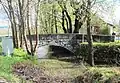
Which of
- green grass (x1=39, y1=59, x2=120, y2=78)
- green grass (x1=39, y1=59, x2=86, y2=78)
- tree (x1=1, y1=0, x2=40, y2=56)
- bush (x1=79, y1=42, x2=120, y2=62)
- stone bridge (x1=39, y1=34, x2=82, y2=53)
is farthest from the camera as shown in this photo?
stone bridge (x1=39, y1=34, x2=82, y2=53)

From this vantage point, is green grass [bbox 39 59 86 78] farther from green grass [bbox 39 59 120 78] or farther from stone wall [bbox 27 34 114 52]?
stone wall [bbox 27 34 114 52]

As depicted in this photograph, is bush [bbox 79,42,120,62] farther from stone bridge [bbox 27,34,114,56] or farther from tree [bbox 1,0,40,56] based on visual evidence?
tree [bbox 1,0,40,56]

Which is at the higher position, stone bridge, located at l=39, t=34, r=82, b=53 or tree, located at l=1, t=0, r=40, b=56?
tree, located at l=1, t=0, r=40, b=56

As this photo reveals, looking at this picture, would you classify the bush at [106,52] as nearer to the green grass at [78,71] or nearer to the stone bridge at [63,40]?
the green grass at [78,71]

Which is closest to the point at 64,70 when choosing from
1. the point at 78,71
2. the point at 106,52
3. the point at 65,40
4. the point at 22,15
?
the point at 78,71

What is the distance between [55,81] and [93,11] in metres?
10.5

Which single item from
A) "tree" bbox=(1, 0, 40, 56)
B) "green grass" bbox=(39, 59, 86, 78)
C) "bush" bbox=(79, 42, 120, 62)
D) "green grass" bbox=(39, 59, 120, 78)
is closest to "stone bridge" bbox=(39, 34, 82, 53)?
"bush" bbox=(79, 42, 120, 62)

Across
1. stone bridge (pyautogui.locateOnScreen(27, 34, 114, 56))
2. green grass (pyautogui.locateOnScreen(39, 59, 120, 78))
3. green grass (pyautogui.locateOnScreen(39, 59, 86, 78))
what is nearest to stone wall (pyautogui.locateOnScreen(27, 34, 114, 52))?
stone bridge (pyautogui.locateOnScreen(27, 34, 114, 56))

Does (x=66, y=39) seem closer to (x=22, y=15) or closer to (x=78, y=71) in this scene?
(x=22, y=15)

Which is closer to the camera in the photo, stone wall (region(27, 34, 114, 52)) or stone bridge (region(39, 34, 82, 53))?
stone wall (region(27, 34, 114, 52))

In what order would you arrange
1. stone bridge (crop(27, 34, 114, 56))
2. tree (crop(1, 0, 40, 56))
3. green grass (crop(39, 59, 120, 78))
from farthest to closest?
1. stone bridge (crop(27, 34, 114, 56))
2. tree (crop(1, 0, 40, 56))
3. green grass (crop(39, 59, 120, 78))

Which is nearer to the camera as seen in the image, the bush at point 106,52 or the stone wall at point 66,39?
the bush at point 106,52

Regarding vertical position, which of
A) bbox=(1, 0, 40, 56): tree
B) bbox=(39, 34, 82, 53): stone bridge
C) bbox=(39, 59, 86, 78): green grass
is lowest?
bbox=(39, 59, 86, 78): green grass

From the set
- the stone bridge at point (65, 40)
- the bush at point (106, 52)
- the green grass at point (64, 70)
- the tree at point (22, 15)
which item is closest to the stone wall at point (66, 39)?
the stone bridge at point (65, 40)
